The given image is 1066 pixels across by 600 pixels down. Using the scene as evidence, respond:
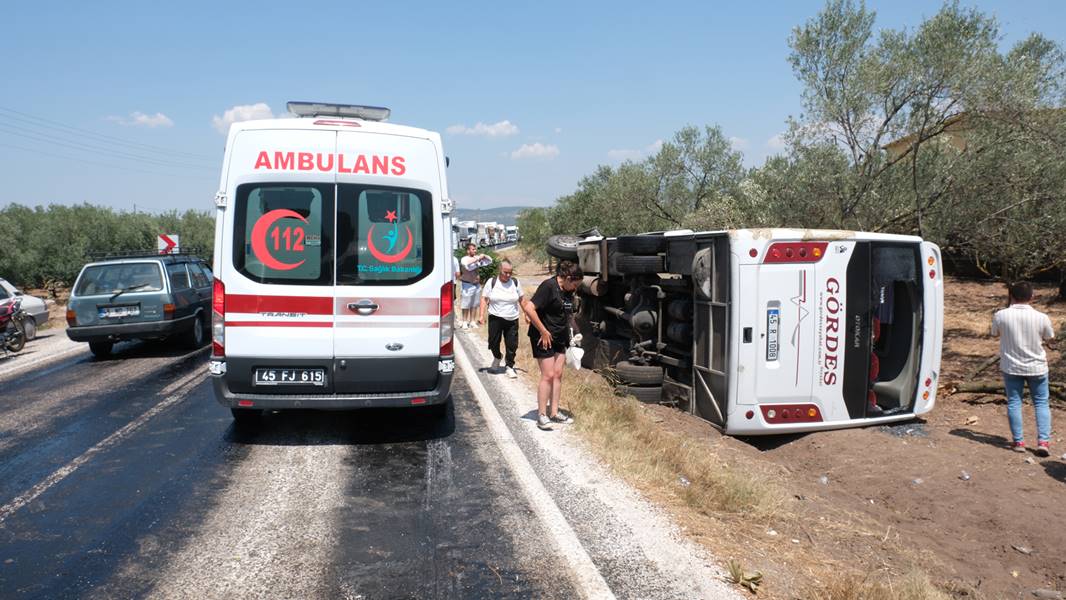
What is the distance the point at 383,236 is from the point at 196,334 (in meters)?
8.46

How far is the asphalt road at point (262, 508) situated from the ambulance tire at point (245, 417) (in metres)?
0.15

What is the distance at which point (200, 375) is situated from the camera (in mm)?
10102

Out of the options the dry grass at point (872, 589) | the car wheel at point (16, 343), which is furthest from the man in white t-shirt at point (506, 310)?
the car wheel at point (16, 343)

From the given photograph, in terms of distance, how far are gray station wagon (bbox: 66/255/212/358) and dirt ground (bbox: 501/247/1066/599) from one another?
8.56 metres

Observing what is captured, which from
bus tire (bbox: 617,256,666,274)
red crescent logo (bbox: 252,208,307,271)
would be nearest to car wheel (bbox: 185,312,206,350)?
red crescent logo (bbox: 252,208,307,271)

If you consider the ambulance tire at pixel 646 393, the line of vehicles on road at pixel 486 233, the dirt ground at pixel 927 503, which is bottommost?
the dirt ground at pixel 927 503

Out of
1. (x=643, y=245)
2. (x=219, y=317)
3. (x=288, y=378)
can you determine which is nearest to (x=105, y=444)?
(x=219, y=317)

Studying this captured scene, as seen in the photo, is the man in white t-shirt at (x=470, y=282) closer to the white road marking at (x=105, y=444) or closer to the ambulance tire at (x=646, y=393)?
the white road marking at (x=105, y=444)

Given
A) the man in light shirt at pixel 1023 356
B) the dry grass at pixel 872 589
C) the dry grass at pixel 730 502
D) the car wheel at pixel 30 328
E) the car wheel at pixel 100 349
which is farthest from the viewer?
the car wheel at pixel 30 328

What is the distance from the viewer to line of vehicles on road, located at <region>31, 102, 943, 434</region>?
239 inches

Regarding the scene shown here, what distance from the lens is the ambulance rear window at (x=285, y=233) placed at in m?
6.04

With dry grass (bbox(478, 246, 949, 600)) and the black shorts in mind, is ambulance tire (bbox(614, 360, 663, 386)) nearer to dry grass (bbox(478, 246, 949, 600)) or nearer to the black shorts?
dry grass (bbox(478, 246, 949, 600))

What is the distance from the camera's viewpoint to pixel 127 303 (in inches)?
456

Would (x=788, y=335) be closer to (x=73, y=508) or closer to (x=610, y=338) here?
(x=610, y=338)
